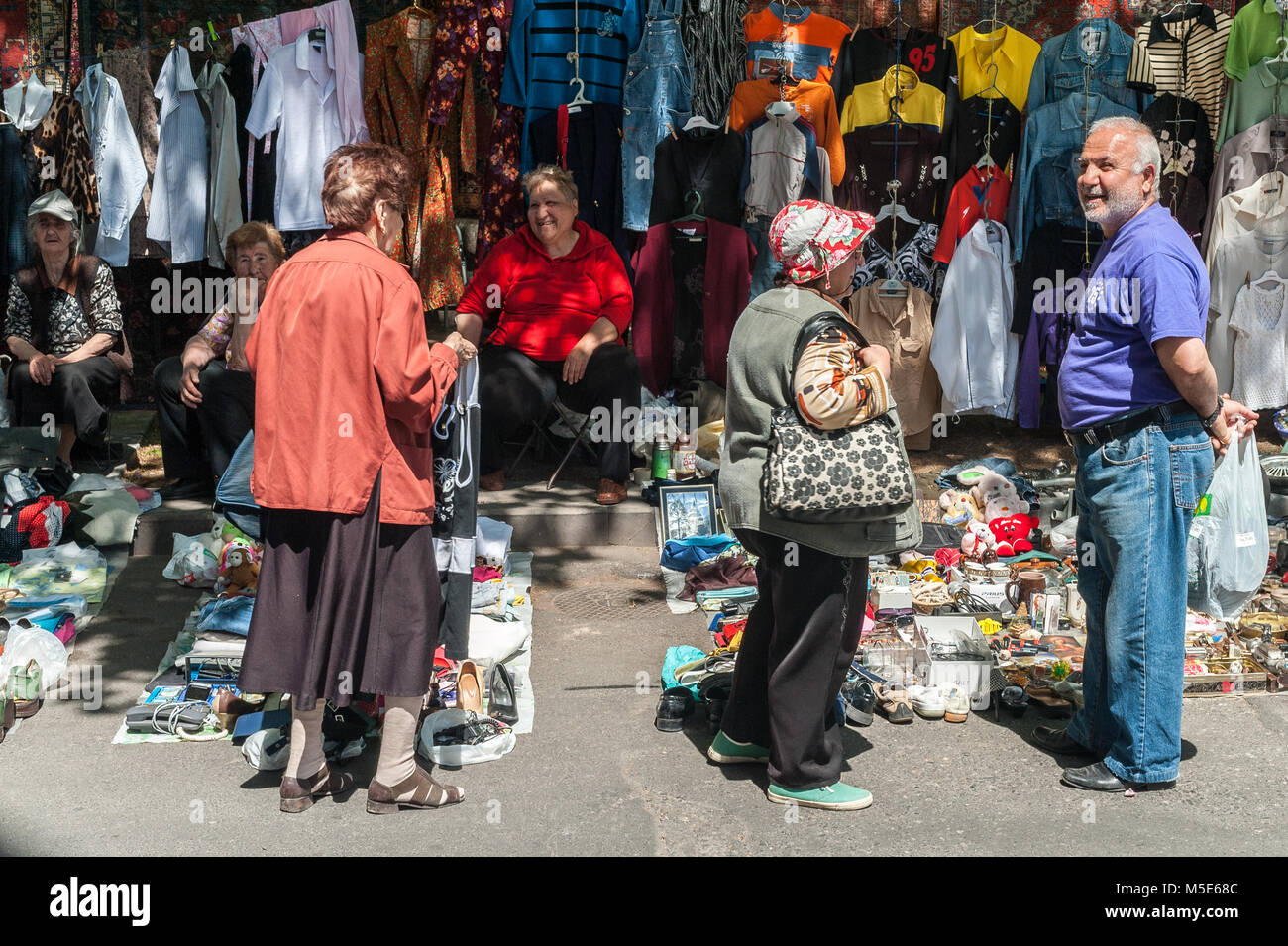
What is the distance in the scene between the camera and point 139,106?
8047 mm

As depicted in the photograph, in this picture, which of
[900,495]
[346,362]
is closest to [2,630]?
[346,362]

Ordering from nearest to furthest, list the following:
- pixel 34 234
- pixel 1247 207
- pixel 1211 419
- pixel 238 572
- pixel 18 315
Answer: pixel 1211 419
pixel 238 572
pixel 18 315
pixel 34 234
pixel 1247 207

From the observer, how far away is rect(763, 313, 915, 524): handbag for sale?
3793 mm

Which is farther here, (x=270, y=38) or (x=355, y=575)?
(x=270, y=38)

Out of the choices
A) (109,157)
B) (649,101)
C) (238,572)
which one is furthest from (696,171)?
(238,572)

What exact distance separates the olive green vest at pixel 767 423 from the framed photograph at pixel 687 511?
283 cm

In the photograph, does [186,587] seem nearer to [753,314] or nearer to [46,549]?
[46,549]

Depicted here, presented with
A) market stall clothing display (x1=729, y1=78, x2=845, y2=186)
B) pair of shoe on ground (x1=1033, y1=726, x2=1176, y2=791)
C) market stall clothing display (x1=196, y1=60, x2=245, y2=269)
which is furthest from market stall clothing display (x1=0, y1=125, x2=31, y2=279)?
pair of shoe on ground (x1=1033, y1=726, x2=1176, y2=791)

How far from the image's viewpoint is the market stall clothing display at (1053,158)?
7930 millimetres

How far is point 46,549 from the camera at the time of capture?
634 centimetres

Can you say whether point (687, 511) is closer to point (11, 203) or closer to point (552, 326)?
point (552, 326)

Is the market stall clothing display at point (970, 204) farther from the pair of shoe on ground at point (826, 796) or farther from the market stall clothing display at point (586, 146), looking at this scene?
the pair of shoe on ground at point (826, 796)

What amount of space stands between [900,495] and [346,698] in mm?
1718

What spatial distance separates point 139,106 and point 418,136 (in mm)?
1693
